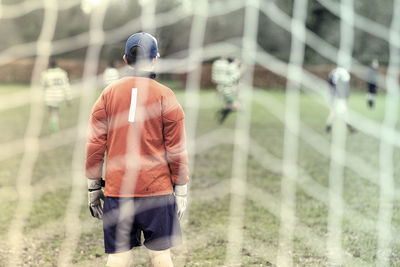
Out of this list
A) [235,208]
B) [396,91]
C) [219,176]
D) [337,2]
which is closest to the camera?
[235,208]

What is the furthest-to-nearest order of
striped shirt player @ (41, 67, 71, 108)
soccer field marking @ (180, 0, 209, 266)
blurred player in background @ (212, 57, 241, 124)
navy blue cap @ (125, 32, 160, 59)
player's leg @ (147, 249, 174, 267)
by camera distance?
soccer field marking @ (180, 0, 209, 266), blurred player in background @ (212, 57, 241, 124), striped shirt player @ (41, 67, 71, 108), player's leg @ (147, 249, 174, 267), navy blue cap @ (125, 32, 160, 59)

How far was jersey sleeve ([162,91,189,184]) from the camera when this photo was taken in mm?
2359

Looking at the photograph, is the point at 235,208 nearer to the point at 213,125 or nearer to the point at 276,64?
the point at 213,125

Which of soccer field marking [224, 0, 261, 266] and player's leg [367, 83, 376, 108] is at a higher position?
player's leg [367, 83, 376, 108]

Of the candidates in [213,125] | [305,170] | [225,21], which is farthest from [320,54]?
[305,170]

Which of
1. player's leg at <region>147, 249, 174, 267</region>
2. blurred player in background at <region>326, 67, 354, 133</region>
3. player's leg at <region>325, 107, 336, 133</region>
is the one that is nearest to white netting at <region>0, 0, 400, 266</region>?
player's leg at <region>325, 107, 336, 133</region>

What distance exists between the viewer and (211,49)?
25.1 metres

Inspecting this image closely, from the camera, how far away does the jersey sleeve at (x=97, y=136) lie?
2371 mm

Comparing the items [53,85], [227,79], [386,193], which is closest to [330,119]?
[227,79]

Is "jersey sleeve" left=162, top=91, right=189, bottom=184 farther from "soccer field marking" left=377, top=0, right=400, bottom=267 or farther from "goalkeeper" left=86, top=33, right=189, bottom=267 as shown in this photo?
"soccer field marking" left=377, top=0, right=400, bottom=267

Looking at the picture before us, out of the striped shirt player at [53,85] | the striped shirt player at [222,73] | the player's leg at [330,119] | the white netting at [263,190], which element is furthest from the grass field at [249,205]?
the striped shirt player at [222,73]

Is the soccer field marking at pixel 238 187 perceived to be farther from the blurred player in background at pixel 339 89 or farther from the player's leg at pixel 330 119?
the blurred player in background at pixel 339 89

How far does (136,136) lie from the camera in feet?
7.75

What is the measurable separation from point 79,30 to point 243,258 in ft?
83.7
